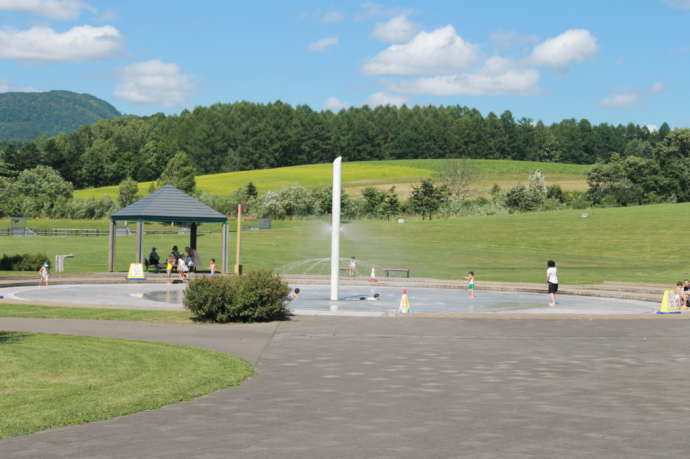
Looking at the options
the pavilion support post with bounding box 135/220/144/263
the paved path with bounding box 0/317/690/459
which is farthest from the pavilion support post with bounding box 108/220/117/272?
the paved path with bounding box 0/317/690/459

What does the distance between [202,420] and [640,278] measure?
37.1 metres

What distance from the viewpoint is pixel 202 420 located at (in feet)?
33.2

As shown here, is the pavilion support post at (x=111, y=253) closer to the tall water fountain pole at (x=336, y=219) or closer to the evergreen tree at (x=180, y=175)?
the tall water fountain pole at (x=336, y=219)

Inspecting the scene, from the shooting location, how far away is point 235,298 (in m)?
21.8

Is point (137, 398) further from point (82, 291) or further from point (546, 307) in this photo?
point (82, 291)

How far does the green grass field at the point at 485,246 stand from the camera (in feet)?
164

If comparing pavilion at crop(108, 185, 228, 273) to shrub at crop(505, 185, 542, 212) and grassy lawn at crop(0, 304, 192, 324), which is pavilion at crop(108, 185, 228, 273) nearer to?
grassy lawn at crop(0, 304, 192, 324)

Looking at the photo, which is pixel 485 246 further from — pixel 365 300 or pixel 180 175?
pixel 180 175

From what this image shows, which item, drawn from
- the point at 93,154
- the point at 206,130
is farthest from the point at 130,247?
the point at 206,130

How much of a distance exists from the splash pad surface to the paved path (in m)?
6.29

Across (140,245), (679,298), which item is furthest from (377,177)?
(679,298)

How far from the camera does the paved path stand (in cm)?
875

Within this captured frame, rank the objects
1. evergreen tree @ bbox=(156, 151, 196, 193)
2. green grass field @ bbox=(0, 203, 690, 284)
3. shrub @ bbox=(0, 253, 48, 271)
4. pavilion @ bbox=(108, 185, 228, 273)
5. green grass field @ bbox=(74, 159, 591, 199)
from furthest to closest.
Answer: green grass field @ bbox=(74, 159, 591, 199), evergreen tree @ bbox=(156, 151, 196, 193), green grass field @ bbox=(0, 203, 690, 284), shrub @ bbox=(0, 253, 48, 271), pavilion @ bbox=(108, 185, 228, 273)

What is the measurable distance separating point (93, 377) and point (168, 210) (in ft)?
98.3
